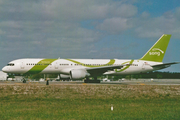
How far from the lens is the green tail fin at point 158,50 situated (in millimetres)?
51312

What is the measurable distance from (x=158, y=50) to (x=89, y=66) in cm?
1592

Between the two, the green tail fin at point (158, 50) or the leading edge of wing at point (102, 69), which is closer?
the leading edge of wing at point (102, 69)

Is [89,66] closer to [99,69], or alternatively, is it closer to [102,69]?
[99,69]

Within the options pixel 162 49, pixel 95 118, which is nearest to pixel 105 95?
pixel 95 118

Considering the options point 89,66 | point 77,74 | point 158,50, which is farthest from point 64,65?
point 158,50

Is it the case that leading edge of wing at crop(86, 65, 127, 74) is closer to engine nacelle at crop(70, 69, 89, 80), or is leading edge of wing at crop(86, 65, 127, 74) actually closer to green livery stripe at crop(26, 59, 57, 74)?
engine nacelle at crop(70, 69, 89, 80)

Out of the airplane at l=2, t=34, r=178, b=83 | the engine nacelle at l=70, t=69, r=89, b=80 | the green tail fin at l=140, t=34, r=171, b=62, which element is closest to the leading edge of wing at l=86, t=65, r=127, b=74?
the airplane at l=2, t=34, r=178, b=83

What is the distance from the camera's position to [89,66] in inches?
1815

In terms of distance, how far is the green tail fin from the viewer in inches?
2020

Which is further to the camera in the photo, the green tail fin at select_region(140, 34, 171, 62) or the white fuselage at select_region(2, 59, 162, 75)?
the green tail fin at select_region(140, 34, 171, 62)

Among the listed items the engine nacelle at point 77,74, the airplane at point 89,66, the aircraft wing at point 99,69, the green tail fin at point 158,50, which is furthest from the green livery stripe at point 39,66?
the green tail fin at point 158,50

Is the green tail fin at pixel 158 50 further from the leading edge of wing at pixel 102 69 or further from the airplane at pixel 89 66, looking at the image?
the leading edge of wing at pixel 102 69

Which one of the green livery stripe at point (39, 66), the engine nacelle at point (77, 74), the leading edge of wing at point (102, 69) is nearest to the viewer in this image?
the engine nacelle at point (77, 74)

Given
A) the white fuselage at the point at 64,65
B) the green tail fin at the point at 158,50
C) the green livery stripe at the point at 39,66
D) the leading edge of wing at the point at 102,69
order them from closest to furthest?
the white fuselage at the point at 64,65 → the green livery stripe at the point at 39,66 → the leading edge of wing at the point at 102,69 → the green tail fin at the point at 158,50
